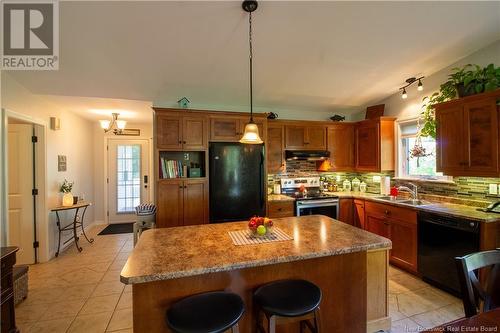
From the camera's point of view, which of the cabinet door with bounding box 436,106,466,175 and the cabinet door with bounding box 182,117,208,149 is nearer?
the cabinet door with bounding box 436,106,466,175

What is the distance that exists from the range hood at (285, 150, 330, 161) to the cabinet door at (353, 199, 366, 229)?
3.15ft

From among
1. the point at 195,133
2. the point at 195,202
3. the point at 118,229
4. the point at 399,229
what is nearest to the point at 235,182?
the point at 195,202

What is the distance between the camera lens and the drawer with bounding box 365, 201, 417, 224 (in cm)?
299

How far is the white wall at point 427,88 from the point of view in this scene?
2801 millimetres

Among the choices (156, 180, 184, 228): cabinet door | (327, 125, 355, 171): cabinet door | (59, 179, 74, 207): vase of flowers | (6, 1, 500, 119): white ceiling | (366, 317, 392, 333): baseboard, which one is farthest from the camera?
(327, 125, 355, 171): cabinet door

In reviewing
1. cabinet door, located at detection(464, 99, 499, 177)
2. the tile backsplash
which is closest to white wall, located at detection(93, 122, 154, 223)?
the tile backsplash

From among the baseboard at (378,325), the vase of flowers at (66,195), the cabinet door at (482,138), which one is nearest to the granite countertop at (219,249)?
the baseboard at (378,325)

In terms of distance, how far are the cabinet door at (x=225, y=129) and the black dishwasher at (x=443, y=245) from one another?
2670 mm

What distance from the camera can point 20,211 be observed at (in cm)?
339

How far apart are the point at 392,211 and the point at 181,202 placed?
117 inches

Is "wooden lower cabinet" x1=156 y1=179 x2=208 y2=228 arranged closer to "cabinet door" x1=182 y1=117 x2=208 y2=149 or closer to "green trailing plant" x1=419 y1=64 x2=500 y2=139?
"cabinet door" x1=182 y1=117 x2=208 y2=149

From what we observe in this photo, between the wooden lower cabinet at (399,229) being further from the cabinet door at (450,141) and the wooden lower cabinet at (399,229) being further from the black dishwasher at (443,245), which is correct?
the cabinet door at (450,141)

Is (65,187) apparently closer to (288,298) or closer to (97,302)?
(97,302)

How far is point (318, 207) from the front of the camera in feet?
12.6
